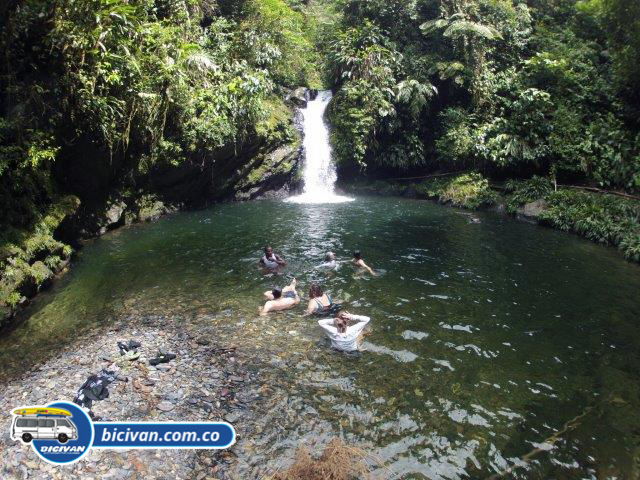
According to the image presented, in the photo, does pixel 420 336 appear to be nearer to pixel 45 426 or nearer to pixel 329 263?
pixel 329 263

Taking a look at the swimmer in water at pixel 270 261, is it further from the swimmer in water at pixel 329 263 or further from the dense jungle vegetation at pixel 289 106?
the dense jungle vegetation at pixel 289 106

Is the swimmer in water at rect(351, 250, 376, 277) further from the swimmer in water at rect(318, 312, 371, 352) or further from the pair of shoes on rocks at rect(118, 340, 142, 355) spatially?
the pair of shoes on rocks at rect(118, 340, 142, 355)

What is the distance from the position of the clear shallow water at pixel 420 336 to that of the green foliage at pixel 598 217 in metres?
0.90

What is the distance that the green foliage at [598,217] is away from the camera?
55.8 ft

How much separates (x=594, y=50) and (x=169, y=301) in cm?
2998

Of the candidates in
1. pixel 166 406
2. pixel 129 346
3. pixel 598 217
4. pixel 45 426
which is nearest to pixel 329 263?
pixel 129 346

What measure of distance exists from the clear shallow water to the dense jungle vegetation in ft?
9.15

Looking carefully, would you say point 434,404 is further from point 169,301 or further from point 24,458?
point 169,301

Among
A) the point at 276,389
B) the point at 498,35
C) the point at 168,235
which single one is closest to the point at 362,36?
the point at 498,35

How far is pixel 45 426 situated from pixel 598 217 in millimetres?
21624

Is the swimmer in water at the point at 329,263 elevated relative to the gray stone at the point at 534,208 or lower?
lower

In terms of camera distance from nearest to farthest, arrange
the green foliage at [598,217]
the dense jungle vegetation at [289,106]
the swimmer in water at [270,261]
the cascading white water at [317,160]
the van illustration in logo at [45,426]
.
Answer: the van illustration in logo at [45,426] → the swimmer in water at [270,261] → the dense jungle vegetation at [289,106] → the green foliage at [598,217] → the cascading white water at [317,160]

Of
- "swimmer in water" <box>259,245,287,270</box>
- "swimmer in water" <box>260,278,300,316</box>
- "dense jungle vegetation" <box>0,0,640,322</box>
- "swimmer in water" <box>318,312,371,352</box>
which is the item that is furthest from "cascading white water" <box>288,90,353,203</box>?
"swimmer in water" <box>318,312,371,352</box>

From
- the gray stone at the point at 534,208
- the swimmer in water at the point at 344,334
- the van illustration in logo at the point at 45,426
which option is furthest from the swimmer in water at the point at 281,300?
the gray stone at the point at 534,208
